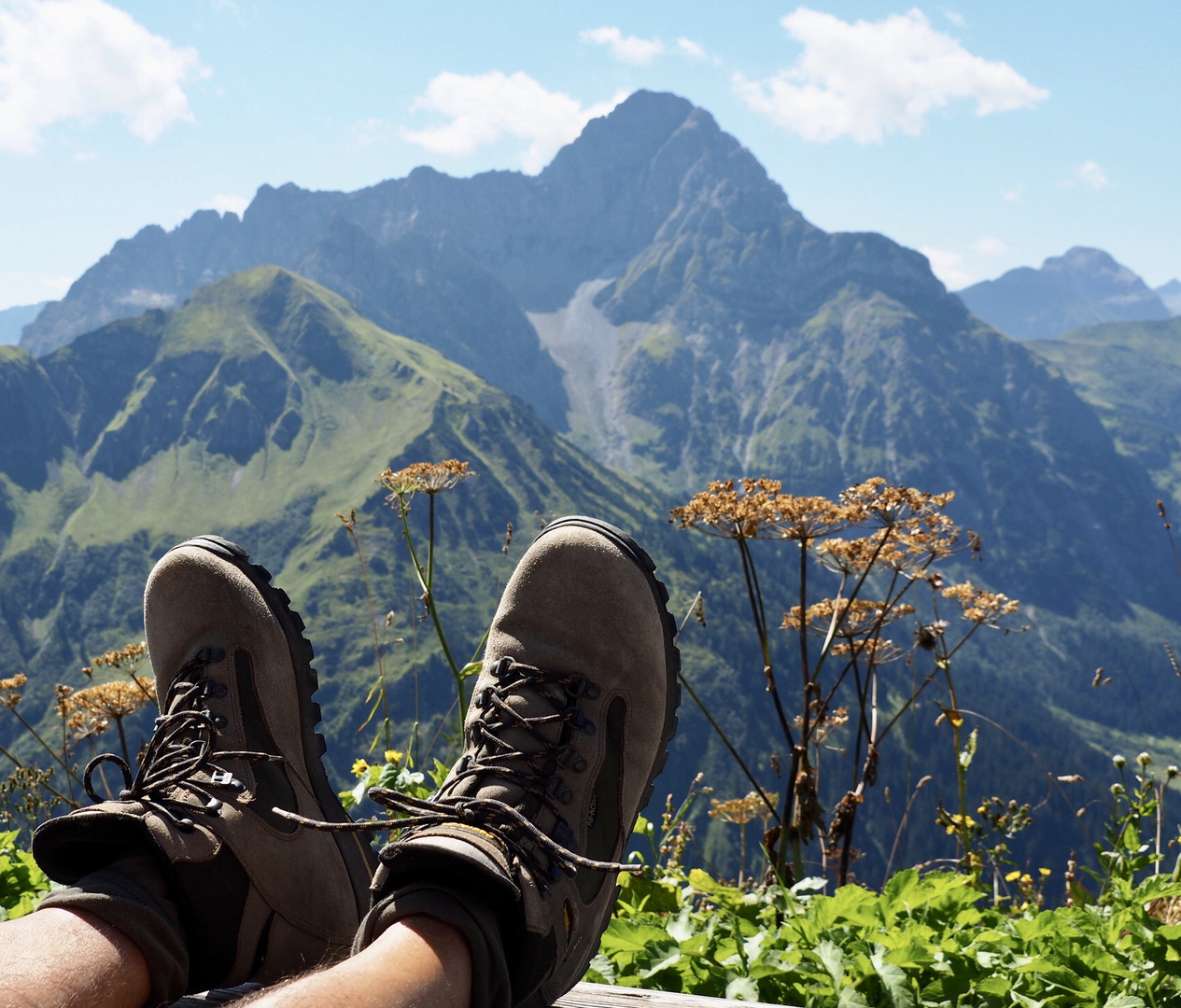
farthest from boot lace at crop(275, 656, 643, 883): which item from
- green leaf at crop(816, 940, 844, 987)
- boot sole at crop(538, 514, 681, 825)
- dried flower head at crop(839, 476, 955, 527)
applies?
dried flower head at crop(839, 476, 955, 527)

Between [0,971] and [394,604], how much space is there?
570ft

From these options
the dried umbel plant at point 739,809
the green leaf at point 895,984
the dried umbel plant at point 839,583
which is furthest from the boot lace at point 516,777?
the dried umbel plant at point 739,809

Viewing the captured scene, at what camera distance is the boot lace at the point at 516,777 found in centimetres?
203

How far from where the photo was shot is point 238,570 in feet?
10.2

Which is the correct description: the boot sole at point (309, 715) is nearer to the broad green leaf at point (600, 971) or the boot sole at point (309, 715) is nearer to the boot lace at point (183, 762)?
the boot lace at point (183, 762)

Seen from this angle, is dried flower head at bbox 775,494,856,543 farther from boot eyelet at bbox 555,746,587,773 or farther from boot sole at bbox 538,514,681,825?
boot eyelet at bbox 555,746,587,773

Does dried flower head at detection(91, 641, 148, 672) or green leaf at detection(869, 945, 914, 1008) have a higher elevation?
dried flower head at detection(91, 641, 148, 672)

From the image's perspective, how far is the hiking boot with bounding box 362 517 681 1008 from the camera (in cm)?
189

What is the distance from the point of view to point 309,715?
2877mm

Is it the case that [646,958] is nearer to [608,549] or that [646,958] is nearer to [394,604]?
[608,549]

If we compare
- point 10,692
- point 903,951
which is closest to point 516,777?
point 903,951

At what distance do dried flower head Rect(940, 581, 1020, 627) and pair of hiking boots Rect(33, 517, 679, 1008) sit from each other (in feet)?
7.43

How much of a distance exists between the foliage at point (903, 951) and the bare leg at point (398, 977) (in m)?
0.73

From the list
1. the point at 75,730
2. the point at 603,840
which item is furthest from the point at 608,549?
the point at 75,730
